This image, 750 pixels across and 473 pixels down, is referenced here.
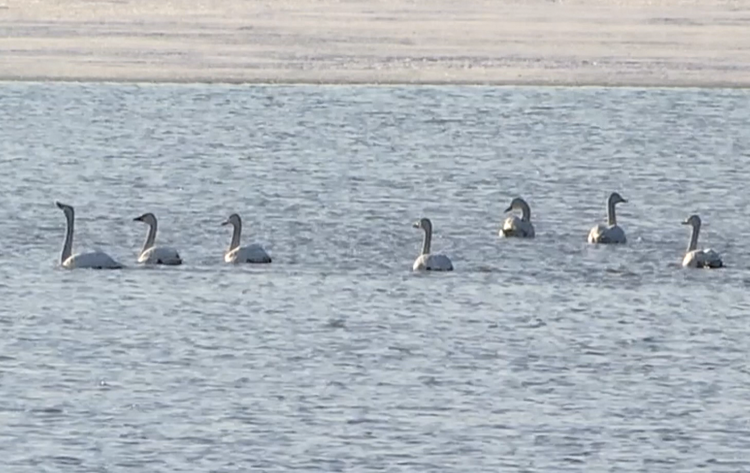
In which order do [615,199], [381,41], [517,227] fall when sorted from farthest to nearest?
[381,41] < [615,199] < [517,227]

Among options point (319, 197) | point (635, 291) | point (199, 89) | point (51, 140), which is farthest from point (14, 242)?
point (199, 89)

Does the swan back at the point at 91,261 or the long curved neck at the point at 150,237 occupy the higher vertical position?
the long curved neck at the point at 150,237

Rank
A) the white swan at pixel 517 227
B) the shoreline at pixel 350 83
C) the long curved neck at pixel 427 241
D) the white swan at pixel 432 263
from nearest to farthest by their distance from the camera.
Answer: the white swan at pixel 432 263, the long curved neck at pixel 427 241, the white swan at pixel 517 227, the shoreline at pixel 350 83

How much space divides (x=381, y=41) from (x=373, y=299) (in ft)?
45.4

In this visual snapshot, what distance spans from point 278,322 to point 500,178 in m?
6.85

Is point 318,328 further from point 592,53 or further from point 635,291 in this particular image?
point 592,53

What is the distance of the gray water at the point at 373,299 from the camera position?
10.2 meters

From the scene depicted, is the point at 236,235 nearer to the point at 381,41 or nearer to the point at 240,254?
the point at 240,254

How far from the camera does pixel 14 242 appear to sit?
15844 mm

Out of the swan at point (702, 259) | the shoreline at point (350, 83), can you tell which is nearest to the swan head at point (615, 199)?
the swan at point (702, 259)

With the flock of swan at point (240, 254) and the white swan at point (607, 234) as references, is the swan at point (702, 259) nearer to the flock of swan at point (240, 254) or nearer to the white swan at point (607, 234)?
the flock of swan at point (240, 254)

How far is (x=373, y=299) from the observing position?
1378 centimetres

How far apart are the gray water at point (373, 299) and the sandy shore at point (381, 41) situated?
1252 mm

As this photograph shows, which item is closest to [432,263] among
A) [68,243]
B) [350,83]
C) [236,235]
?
[236,235]
